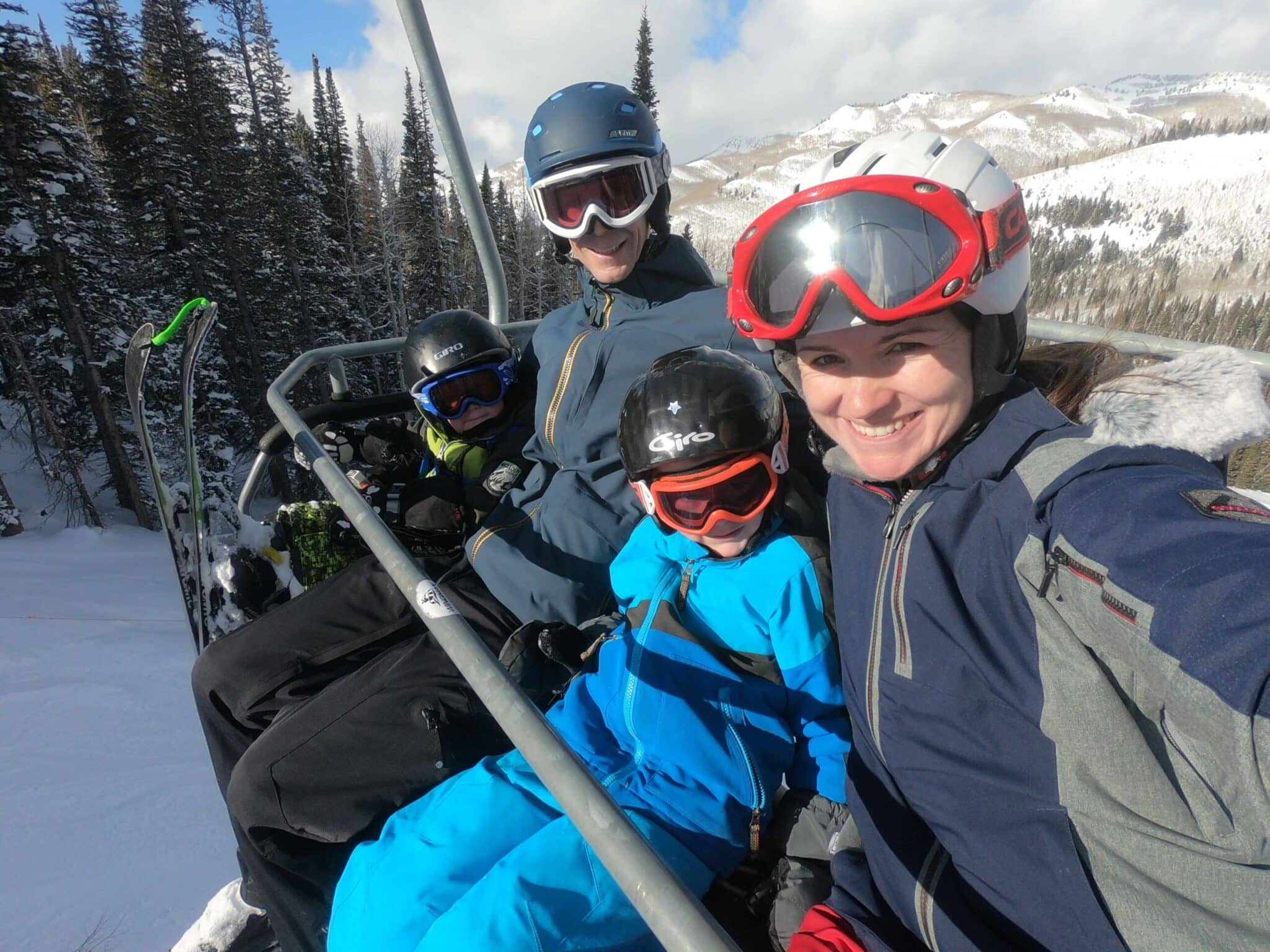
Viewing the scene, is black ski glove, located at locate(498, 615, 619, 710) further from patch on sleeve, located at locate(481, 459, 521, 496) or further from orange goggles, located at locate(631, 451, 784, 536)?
patch on sleeve, located at locate(481, 459, 521, 496)

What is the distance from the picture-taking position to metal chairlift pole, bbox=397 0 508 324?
2752mm

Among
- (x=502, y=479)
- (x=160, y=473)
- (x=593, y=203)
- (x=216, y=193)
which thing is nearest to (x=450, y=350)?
(x=502, y=479)

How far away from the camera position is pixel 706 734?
1.58 m

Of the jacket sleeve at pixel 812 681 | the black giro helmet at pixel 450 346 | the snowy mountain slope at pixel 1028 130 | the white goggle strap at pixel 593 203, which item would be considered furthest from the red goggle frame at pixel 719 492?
the snowy mountain slope at pixel 1028 130

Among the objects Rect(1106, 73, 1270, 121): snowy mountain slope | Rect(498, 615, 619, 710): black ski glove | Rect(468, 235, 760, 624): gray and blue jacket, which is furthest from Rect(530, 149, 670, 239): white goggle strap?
Rect(1106, 73, 1270, 121): snowy mountain slope

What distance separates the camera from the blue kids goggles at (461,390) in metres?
3.13

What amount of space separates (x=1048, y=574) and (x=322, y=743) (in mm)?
1945

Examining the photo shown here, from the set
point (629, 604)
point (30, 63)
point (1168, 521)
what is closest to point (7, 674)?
point (629, 604)

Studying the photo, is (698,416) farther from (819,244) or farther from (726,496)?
(819,244)

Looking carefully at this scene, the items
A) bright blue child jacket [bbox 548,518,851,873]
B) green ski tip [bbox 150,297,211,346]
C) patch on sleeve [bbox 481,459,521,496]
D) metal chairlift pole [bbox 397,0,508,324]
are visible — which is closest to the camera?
bright blue child jacket [bbox 548,518,851,873]

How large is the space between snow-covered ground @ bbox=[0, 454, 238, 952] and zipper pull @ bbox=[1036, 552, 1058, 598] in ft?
17.7

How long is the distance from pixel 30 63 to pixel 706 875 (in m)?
20.1

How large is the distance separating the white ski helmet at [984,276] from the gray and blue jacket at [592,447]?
1014 mm

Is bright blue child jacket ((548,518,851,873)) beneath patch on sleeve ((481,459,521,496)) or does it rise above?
beneath
